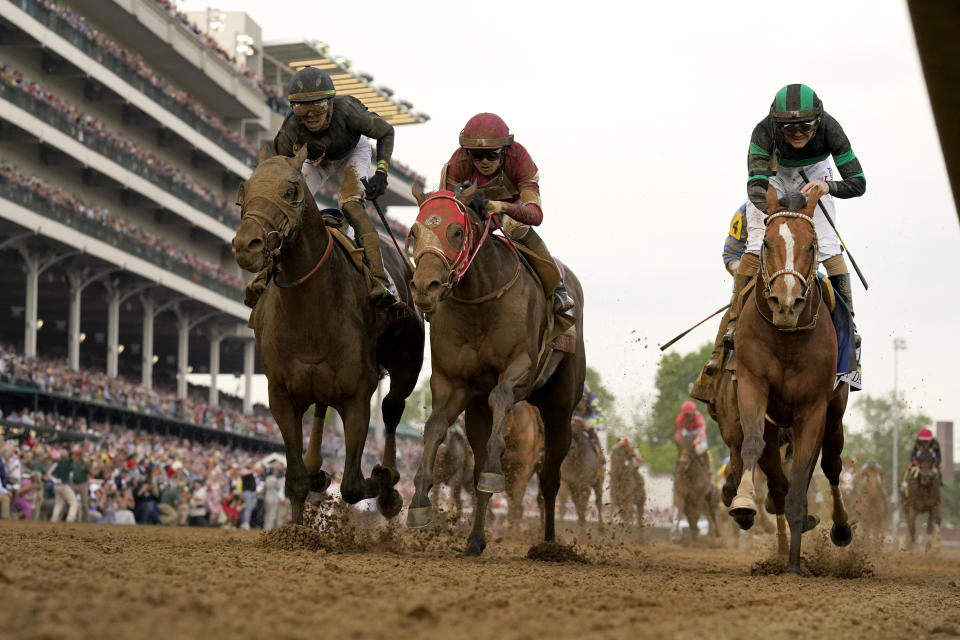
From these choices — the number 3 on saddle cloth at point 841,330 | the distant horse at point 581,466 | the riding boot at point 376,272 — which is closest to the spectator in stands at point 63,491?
the distant horse at point 581,466

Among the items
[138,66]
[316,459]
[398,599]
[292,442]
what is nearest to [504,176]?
[292,442]

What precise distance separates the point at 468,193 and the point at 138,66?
4790cm

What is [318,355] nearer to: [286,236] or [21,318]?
[286,236]

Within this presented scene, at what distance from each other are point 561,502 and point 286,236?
16.5 m

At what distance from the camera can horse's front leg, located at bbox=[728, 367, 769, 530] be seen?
29.7 ft

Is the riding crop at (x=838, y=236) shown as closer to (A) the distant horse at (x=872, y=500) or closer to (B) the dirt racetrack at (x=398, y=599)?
(B) the dirt racetrack at (x=398, y=599)

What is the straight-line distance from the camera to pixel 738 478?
36.7ft

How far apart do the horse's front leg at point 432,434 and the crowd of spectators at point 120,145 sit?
118 ft

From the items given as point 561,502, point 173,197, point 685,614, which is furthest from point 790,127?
point 173,197

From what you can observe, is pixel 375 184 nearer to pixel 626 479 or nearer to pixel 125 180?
pixel 626 479

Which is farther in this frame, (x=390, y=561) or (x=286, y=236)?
(x=286, y=236)

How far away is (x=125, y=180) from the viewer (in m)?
52.5

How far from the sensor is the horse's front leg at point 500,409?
354 inches

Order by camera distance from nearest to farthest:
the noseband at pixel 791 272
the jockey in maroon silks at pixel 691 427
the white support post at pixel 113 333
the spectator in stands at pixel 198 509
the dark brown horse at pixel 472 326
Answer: the dark brown horse at pixel 472 326 < the noseband at pixel 791 272 < the jockey in maroon silks at pixel 691 427 < the spectator in stands at pixel 198 509 < the white support post at pixel 113 333
